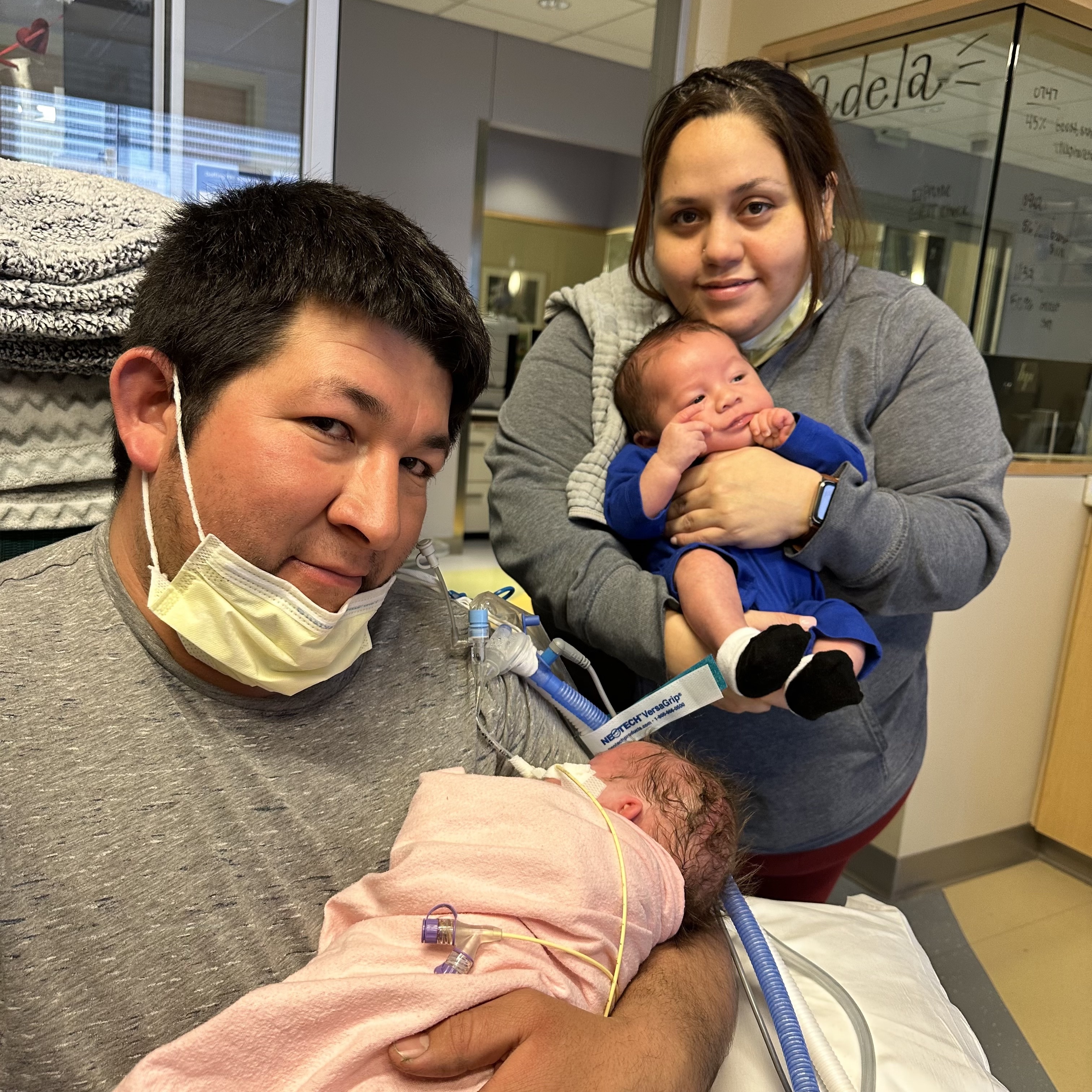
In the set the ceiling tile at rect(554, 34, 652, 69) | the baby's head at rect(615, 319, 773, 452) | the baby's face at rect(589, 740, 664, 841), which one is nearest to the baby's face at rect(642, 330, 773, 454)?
the baby's head at rect(615, 319, 773, 452)

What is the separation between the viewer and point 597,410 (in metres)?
1.51

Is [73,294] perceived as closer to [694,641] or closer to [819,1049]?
[694,641]

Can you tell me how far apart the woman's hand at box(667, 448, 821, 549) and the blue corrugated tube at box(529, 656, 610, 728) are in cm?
29

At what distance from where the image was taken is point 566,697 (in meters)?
1.24

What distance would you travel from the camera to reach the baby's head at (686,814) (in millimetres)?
1093

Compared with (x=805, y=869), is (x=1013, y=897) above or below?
below

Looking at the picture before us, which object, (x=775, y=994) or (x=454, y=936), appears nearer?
(x=454, y=936)

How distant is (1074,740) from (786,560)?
2.26 metres

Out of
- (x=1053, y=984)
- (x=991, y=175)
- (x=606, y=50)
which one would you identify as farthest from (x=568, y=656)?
(x=606, y=50)

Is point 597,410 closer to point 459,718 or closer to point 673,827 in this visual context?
point 459,718

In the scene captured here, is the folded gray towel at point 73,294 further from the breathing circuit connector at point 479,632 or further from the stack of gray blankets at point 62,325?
the breathing circuit connector at point 479,632

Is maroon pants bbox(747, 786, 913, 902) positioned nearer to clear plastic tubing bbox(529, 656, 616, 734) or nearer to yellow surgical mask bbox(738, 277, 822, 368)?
clear plastic tubing bbox(529, 656, 616, 734)

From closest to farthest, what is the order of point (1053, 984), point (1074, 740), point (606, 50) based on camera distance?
point (1053, 984)
point (1074, 740)
point (606, 50)

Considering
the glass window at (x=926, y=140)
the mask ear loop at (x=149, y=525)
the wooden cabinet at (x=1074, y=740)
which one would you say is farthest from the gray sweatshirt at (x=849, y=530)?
the wooden cabinet at (x=1074, y=740)
